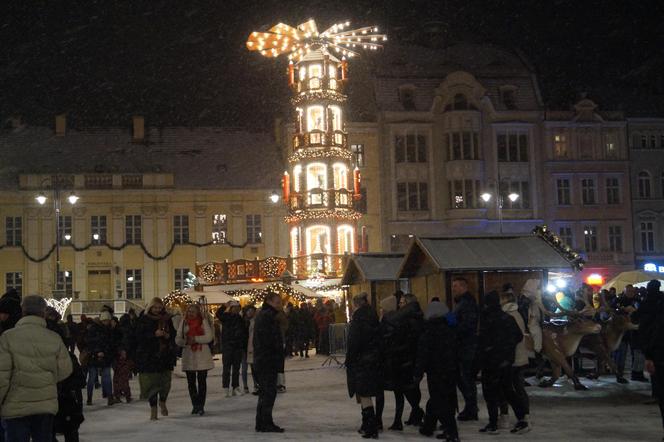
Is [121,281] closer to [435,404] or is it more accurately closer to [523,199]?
[523,199]

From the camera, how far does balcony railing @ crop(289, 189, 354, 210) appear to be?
132 ft

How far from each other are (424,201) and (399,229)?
2214mm

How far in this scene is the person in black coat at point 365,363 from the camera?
1158 cm

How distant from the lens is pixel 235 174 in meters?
54.3

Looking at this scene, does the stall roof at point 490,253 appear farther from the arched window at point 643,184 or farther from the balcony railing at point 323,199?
the arched window at point 643,184

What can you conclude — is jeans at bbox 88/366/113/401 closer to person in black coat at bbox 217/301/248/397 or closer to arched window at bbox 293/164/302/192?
person in black coat at bbox 217/301/248/397

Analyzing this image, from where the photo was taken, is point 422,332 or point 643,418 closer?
point 422,332

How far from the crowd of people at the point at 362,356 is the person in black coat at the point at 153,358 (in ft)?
0.05

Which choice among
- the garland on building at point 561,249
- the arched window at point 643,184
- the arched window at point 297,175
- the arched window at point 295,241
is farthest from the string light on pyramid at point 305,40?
the garland on building at point 561,249

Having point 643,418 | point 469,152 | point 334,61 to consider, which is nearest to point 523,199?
point 469,152

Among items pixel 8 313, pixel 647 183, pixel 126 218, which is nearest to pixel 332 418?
pixel 8 313

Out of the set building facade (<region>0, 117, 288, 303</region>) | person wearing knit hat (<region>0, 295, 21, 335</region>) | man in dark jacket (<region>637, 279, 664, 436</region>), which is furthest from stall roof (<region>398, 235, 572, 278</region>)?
building facade (<region>0, 117, 288, 303</region>)

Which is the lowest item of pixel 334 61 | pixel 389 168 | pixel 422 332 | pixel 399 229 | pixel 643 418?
pixel 643 418

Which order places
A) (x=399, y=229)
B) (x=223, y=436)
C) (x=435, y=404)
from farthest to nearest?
(x=399, y=229) → (x=223, y=436) → (x=435, y=404)
